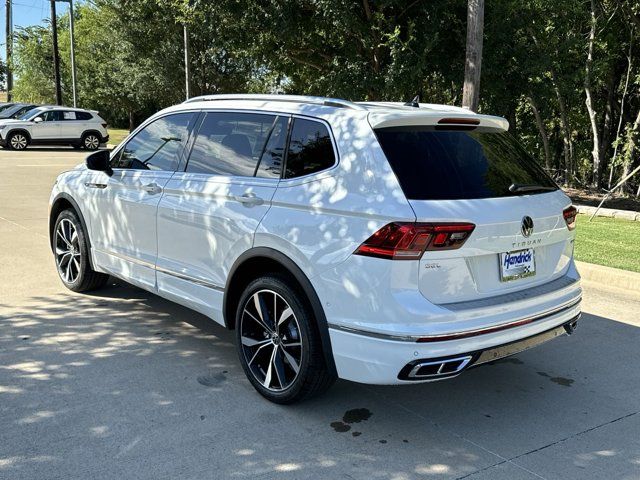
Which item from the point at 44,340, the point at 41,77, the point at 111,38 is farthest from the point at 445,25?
the point at 41,77

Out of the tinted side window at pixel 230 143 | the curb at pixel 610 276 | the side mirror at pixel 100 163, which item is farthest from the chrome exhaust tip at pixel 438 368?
the curb at pixel 610 276

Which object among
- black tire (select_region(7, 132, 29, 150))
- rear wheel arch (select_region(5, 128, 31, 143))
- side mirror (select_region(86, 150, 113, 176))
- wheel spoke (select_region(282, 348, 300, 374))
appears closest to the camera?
wheel spoke (select_region(282, 348, 300, 374))

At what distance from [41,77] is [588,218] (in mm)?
44513

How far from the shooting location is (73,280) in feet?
20.5

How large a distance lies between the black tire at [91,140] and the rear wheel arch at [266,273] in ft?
82.2

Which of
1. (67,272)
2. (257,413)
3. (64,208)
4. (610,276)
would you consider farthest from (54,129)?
(257,413)

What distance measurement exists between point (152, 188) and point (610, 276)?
523 cm

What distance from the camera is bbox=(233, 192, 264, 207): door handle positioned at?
406cm

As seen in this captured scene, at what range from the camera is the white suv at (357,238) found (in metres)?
3.36

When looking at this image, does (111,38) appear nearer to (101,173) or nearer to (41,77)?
(41,77)

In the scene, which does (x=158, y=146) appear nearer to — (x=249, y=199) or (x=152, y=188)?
(x=152, y=188)

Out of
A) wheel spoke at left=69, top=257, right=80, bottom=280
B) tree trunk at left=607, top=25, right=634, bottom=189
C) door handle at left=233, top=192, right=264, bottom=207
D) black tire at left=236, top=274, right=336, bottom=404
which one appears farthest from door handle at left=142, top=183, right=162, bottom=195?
tree trunk at left=607, top=25, right=634, bottom=189

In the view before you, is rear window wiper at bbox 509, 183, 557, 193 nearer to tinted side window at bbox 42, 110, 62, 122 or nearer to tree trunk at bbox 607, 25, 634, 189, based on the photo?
tree trunk at bbox 607, 25, 634, 189

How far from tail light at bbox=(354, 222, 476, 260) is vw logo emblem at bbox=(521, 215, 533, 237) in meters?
0.48
